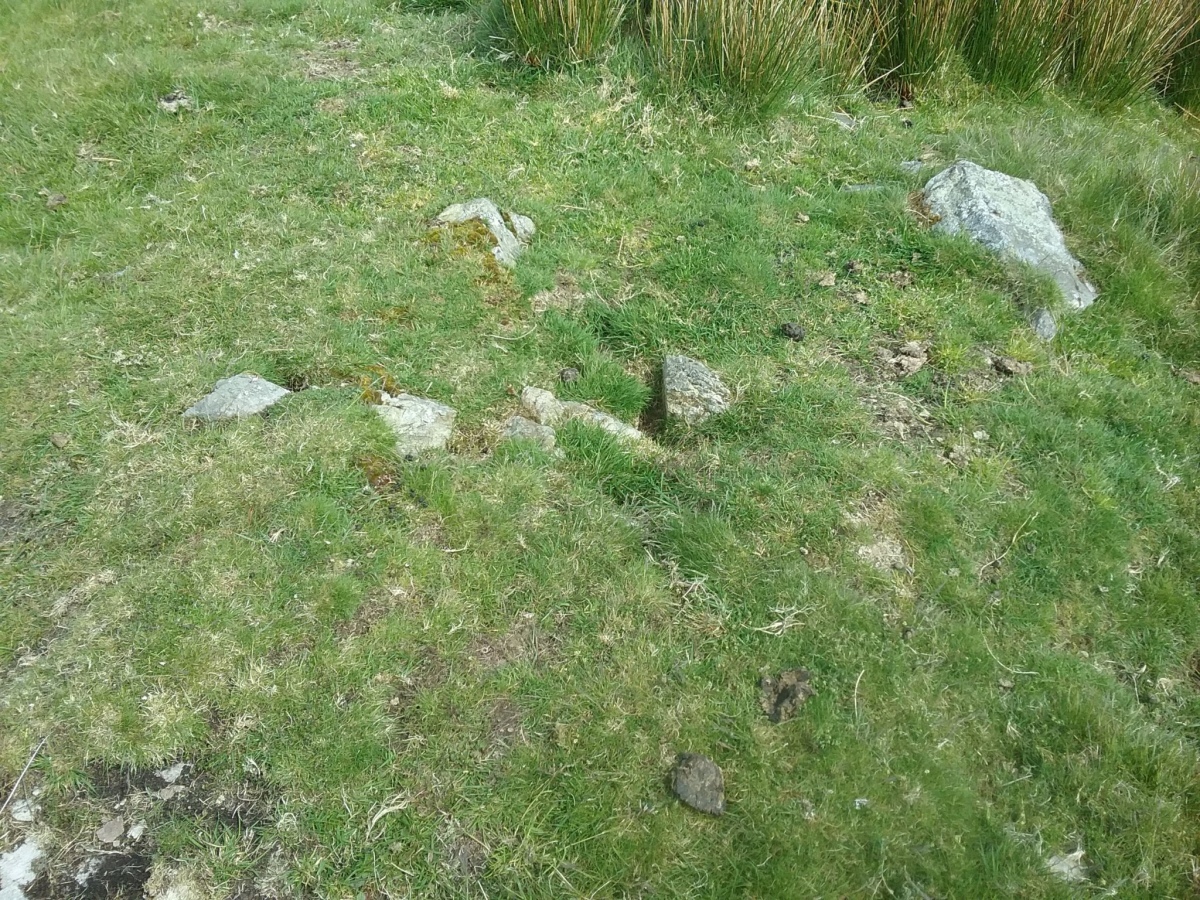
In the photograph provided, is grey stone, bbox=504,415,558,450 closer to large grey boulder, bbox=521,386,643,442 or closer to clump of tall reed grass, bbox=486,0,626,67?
large grey boulder, bbox=521,386,643,442

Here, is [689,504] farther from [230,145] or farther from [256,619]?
[230,145]

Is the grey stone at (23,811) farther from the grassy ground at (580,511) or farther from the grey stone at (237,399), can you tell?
the grey stone at (237,399)

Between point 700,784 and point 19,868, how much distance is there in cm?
230

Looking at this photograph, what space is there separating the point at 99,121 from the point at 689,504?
5.29 meters

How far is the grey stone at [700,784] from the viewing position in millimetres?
3066

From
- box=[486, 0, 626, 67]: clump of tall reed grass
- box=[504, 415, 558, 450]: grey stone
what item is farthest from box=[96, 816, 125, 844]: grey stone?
box=[486, 0, 626, 67]: clump of tall reed grass

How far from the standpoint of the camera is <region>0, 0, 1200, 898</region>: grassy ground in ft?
10.1

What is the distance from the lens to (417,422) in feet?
14.2

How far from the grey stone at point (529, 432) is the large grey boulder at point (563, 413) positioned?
6 cm

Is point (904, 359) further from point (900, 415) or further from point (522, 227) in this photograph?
point (522, 227)

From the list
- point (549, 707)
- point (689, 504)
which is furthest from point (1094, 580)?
point (549, 707)

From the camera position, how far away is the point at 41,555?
3.72 m

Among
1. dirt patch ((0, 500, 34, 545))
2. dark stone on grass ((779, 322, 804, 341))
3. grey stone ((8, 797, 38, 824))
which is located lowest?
grey stone ((8, 797, 38, 824))

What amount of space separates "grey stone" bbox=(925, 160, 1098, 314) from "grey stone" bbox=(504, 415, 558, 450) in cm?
314
